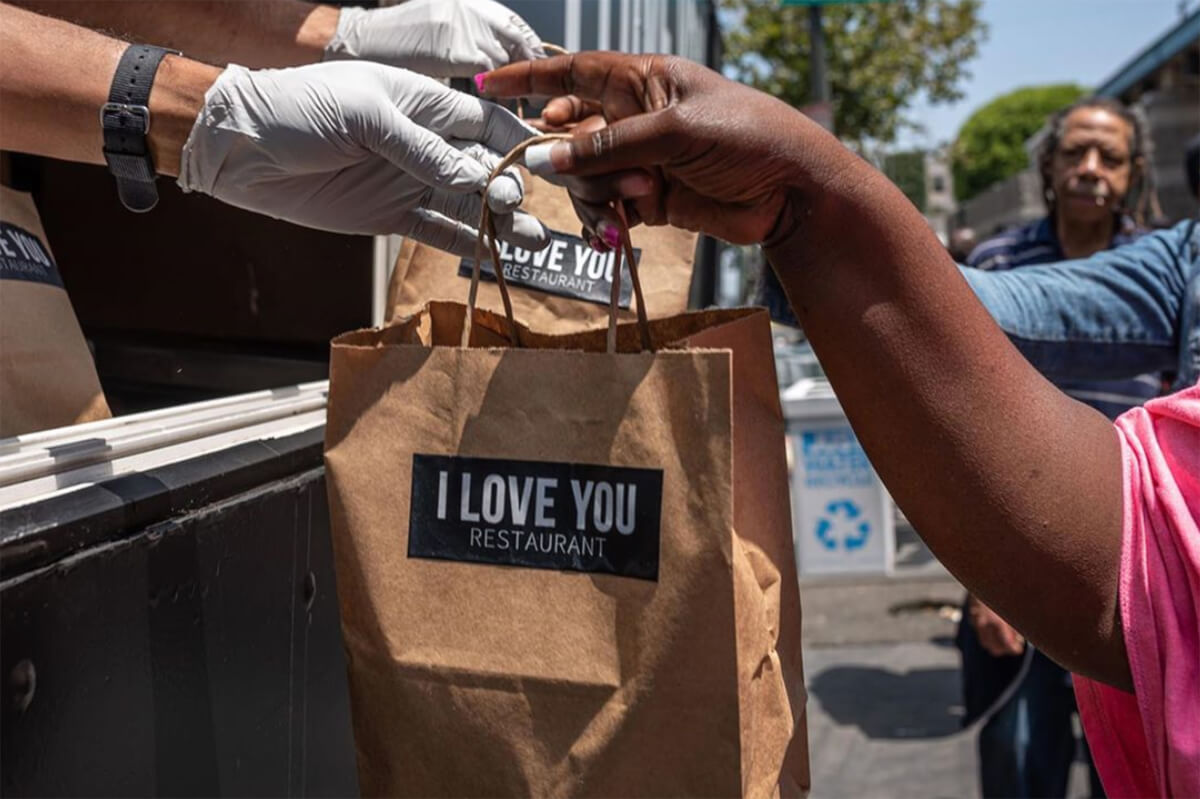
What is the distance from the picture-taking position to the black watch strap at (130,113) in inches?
49.5

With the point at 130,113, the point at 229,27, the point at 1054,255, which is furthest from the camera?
the point at 1054,255

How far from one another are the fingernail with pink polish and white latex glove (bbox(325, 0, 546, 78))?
2.56 ft

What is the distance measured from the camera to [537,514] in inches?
41.8

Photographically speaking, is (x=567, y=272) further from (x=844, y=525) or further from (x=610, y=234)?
(x=844, y=525)

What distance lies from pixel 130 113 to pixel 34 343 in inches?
18.5

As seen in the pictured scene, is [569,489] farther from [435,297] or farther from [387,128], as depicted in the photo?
[435,297]

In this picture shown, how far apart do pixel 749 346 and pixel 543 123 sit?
1.32 ft

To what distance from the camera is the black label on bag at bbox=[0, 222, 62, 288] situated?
1.58 meters

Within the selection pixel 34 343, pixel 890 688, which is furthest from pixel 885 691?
pixel 34 343

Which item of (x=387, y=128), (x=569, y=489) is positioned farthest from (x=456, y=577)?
(x=387, y=128)

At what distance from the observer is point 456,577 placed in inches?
42.9

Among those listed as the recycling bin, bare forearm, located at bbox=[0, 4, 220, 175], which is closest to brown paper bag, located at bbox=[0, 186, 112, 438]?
bare forearm, located at bbox=[0, 4, 220, 175]

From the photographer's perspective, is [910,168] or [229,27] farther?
[910,168]

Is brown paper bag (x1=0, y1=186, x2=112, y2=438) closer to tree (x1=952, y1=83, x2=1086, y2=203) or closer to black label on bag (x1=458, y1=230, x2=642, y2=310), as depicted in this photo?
black label on bag (x1=458, y1=230, x2=642, y2=310)
